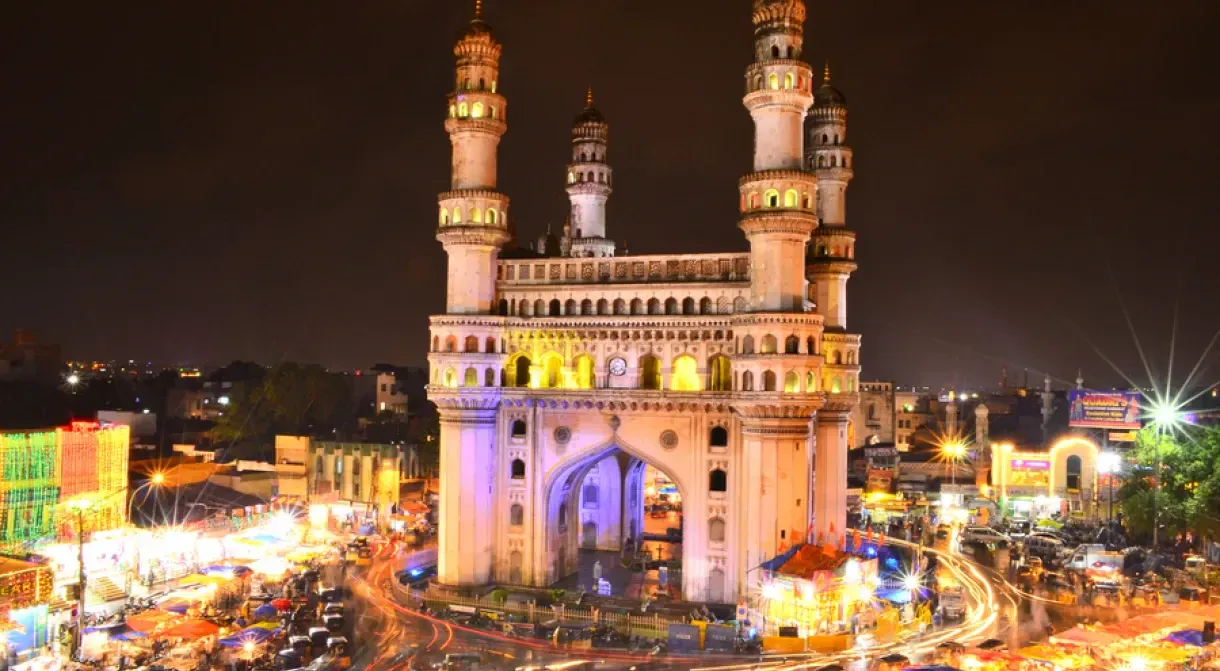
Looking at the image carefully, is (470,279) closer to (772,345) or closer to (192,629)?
(772,345)

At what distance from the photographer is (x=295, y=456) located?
193 ft

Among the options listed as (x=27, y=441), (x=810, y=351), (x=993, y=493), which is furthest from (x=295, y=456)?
(x=993, y=493)

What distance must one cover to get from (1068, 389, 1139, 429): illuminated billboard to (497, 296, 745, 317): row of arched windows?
27.9m

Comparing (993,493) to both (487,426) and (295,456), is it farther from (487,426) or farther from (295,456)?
(295,456)

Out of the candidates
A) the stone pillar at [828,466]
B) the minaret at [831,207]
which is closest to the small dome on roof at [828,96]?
the minaret at [831,207]

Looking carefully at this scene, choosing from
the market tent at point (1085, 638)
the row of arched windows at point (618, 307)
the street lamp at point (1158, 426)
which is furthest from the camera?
the street lamp at point (1158, 426)

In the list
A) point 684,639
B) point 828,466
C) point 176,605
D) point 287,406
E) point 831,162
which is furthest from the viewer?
point 287,406

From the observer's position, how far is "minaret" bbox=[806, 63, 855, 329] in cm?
4475

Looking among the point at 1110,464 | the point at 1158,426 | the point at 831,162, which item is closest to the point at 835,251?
the point at 831,162

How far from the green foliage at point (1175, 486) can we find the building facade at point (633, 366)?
15426mm

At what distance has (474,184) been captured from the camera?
1565 inches

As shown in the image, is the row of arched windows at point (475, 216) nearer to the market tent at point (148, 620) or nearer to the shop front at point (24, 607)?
the market tent at point (148, 620)

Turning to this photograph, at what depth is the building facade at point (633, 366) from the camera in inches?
1415

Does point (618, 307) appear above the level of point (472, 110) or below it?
below
